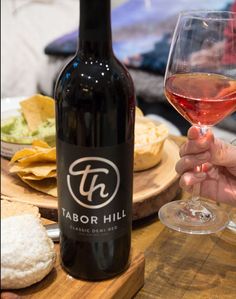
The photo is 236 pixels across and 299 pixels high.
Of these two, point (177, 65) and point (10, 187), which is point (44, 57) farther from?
point (177, 65)

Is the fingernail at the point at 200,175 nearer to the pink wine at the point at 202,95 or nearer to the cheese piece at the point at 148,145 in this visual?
the pink wine at the point at 202,95

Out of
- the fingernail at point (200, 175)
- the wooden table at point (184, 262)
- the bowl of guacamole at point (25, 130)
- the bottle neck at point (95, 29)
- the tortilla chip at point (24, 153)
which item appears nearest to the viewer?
the bottle neck at point (95, 29)

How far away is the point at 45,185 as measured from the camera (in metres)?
0.92

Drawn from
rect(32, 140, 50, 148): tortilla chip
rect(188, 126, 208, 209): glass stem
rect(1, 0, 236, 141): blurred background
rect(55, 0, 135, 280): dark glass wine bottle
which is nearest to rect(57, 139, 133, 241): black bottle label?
rect(55, 0, 135, 280): dark glass wine bottle

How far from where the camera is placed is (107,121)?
577mm

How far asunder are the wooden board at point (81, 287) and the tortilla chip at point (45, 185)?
0.76 ft

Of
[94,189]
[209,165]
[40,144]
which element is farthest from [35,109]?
[94,189]

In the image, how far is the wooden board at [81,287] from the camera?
0.62m

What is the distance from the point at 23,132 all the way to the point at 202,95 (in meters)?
0.52

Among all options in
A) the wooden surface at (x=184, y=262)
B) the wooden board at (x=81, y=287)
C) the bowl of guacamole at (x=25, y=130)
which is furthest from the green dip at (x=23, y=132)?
the wooden board at (x=81, y=287)

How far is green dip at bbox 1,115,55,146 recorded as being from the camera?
1.05 metres

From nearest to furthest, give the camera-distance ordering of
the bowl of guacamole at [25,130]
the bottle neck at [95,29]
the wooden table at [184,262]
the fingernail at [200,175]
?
the bottle neck at [95,29] → the wooden table at [184,262] → the fingernail at [200,175] → the bowl of guacamole at [25,130]

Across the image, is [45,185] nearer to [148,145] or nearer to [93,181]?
[148,145]

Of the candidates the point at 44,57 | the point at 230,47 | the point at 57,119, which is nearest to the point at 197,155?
the point at 230,47
